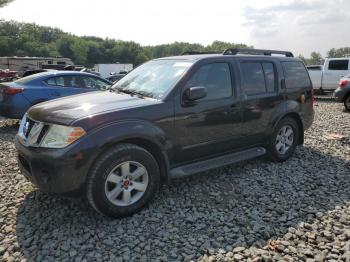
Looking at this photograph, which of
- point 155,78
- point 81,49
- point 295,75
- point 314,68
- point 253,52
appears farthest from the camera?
point 81,49

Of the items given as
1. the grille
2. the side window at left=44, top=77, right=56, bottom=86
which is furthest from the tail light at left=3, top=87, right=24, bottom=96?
the grille

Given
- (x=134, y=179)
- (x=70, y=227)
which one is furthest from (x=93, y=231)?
(x=134, y=179)

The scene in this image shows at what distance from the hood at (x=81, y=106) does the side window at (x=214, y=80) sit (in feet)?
2.36

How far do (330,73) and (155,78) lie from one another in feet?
46.9

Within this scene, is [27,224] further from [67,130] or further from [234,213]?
[234,213]

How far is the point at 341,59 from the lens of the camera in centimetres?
1622

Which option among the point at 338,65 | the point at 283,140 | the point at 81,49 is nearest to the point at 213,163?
the point at 283,140

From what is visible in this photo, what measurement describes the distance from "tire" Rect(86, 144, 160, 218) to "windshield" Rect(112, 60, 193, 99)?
2.86ft

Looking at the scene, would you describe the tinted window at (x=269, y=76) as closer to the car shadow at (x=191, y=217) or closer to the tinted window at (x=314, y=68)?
the car shadow at (x=191, y=217)

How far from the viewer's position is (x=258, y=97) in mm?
5148

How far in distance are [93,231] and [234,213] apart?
1595 millimetres

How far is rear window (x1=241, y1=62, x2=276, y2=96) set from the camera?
197 inches

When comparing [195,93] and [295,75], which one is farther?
[295,75]

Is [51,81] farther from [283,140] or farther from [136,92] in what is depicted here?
[283,140]
